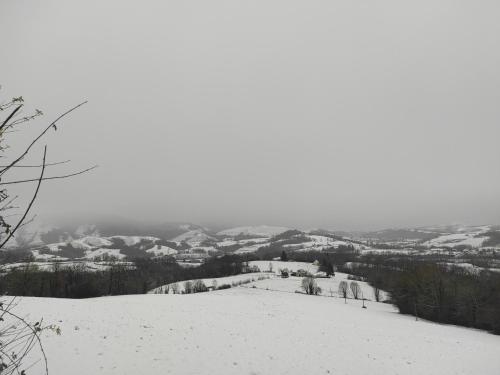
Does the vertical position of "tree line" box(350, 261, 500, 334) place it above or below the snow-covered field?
below

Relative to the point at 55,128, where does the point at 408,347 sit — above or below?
below

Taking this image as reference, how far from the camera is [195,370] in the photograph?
17.3 meters

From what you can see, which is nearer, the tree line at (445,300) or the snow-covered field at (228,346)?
the snow-covered field at (228,346)

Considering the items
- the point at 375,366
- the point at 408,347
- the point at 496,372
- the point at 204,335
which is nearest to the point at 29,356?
the point at 204,335

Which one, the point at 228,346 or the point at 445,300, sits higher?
the point at 228,346

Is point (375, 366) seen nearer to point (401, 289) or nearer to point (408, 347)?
point (408, 347)

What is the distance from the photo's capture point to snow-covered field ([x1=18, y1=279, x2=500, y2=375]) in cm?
1800

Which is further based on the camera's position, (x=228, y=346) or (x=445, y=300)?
(x=445, y=300)

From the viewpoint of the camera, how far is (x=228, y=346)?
21859mm

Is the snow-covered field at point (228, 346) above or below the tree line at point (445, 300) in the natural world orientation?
above

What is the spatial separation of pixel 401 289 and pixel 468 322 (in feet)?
42.0

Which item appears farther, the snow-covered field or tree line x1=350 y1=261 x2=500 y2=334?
tree line x1=350 y1=261 x2=500 y2=334

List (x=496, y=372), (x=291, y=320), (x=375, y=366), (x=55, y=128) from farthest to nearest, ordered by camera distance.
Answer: (x=291, y=320)
(x=496, y=372)
(x=375, y=366)
(x=55, y=128)

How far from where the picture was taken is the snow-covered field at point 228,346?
18.0 metres
